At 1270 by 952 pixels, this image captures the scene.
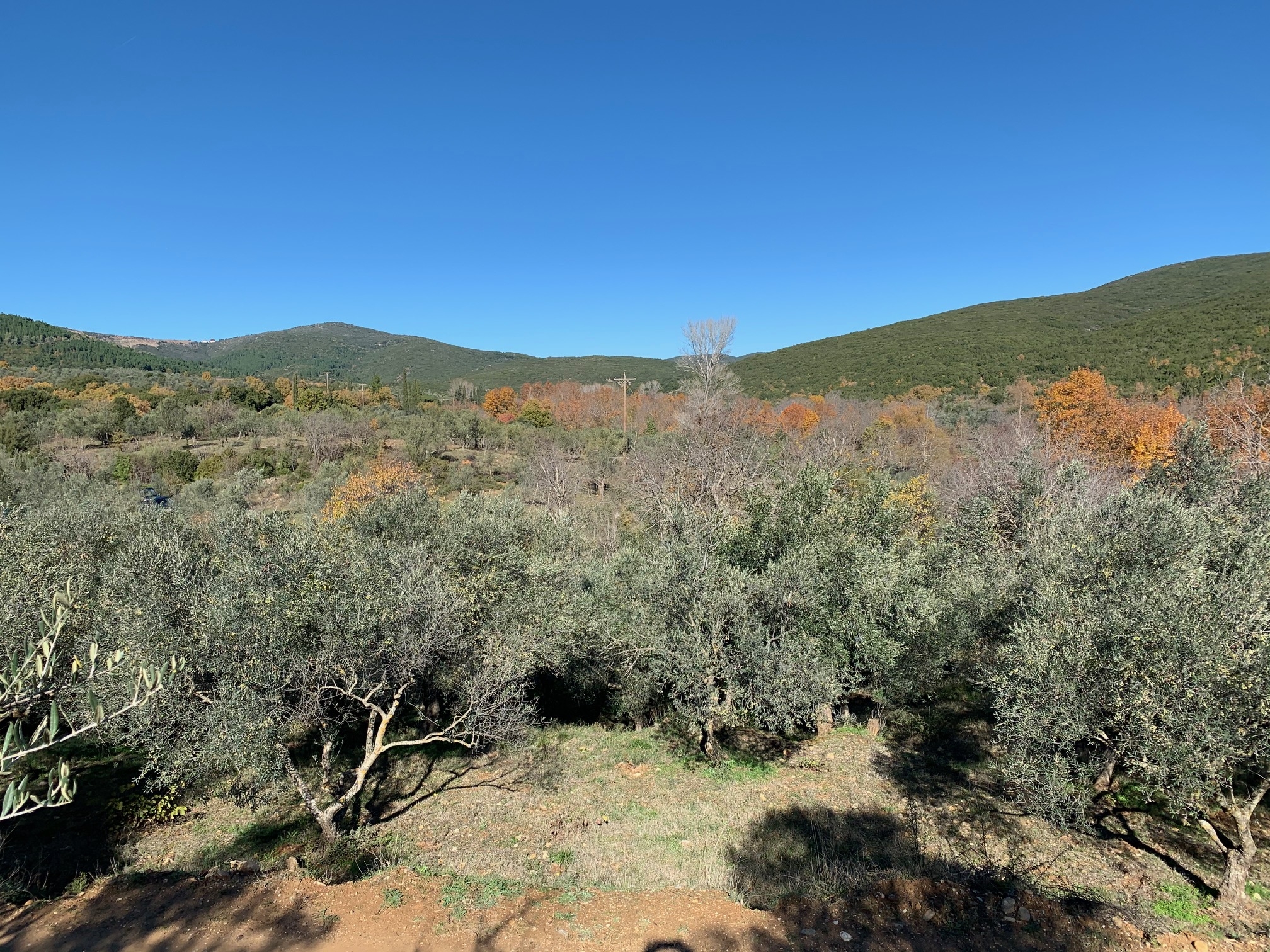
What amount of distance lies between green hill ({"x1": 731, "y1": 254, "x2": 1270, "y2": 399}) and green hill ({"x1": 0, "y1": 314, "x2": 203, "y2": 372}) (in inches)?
4689

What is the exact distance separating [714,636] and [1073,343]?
90.9 meters

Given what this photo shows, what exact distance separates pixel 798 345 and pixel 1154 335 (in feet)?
225

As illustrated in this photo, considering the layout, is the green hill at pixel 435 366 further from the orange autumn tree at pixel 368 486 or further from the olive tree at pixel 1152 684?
the olive tree at pixel 1152 684

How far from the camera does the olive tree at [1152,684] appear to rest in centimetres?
838

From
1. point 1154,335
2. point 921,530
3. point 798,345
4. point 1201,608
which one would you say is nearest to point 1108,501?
point 1201,608

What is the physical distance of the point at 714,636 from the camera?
1450 centimetres

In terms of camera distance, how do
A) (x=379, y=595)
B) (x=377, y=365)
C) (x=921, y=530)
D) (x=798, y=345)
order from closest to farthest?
1. (x=379, y=595)
2. (x=921, y=530)
3. (x=798, y=345)
4. (x=377, y=365)

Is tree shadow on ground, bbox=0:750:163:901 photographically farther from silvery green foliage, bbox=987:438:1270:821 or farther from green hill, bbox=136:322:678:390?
green hill, bbox=136:322:678:390

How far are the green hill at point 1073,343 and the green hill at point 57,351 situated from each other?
391ft

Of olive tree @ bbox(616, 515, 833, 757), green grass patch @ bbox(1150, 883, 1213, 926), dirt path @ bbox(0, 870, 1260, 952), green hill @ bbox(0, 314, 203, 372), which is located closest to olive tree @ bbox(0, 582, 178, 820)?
dirt path @ bbox(0, 870, 1260, 952)

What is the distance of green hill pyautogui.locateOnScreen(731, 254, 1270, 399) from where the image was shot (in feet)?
200

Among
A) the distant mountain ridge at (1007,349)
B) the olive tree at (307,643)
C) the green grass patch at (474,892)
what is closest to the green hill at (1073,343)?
the distant mountain ridge at (1007,349)

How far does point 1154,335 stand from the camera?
71562 mm

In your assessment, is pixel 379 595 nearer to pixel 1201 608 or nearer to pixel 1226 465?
pixel 1201 608
